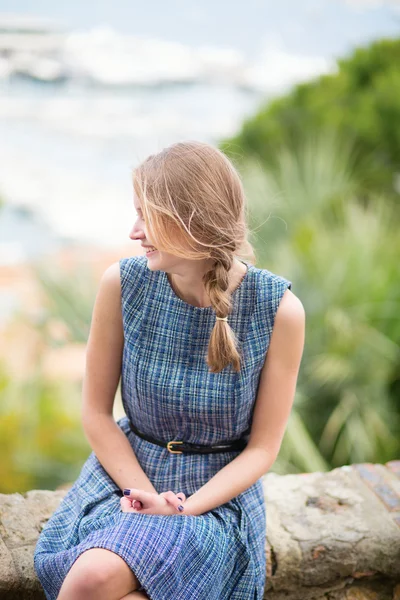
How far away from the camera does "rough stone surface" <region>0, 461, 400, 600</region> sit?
183 centimetres

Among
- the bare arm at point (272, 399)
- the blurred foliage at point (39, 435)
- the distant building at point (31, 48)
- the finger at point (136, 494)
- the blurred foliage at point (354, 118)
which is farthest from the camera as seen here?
the distant building at point (31, 48)

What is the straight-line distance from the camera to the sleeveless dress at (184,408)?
62.2 inches

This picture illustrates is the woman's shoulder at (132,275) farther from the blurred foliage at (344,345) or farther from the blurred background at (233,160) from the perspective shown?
the blurred foliage at (344,345)

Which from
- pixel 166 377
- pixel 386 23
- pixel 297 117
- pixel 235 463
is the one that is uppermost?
pixel 386 23

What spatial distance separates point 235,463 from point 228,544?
0.18 m

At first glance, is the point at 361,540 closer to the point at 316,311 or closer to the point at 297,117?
the point at 316,311

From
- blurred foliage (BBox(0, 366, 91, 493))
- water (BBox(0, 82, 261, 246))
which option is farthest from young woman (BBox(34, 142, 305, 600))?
water (BBox(0, 82, 261, 246))

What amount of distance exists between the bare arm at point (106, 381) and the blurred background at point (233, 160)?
1.07ft

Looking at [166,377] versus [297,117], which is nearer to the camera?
[166,377]

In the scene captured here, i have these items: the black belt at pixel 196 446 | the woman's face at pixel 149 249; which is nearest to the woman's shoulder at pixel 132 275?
the woman's face at pixel 149 249

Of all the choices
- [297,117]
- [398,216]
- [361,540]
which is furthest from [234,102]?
[361,540]

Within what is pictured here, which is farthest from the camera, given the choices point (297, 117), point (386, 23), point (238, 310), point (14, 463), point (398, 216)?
point (386, 23)

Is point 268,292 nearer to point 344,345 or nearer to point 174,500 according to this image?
point 174,500

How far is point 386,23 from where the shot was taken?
12.1 meters
